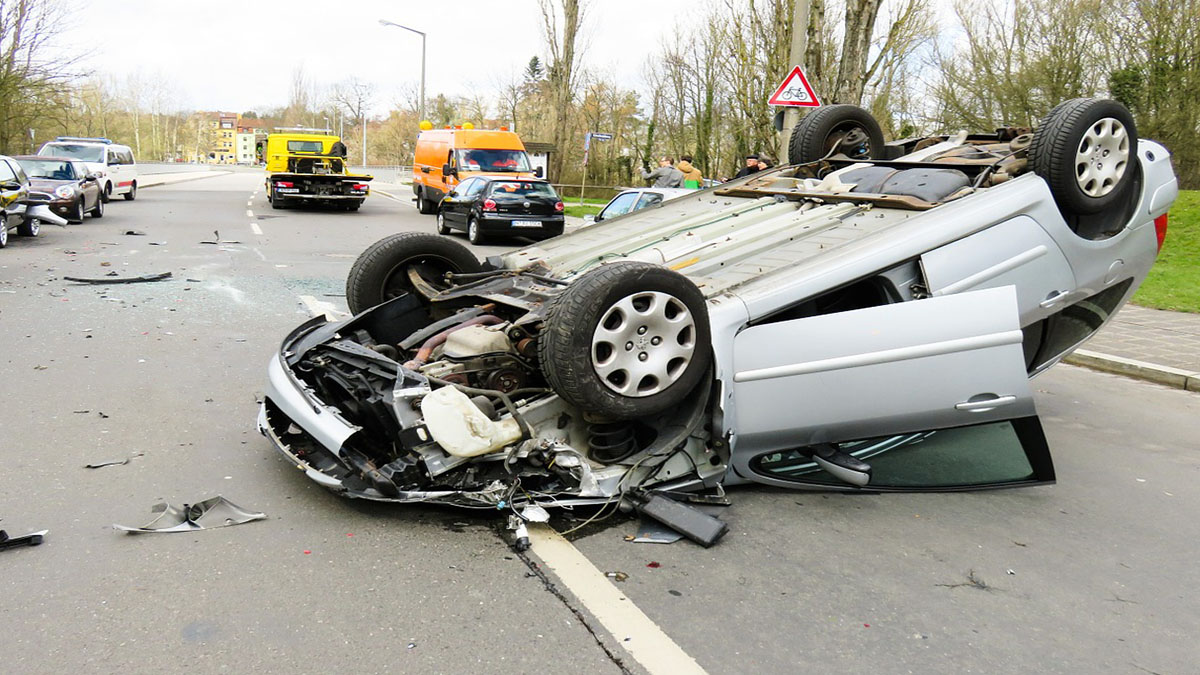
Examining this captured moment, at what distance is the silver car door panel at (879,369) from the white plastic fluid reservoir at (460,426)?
106 cm

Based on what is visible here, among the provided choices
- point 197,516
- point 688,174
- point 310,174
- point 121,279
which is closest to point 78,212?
point 310,174

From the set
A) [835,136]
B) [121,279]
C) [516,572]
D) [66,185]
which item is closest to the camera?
[516,572]

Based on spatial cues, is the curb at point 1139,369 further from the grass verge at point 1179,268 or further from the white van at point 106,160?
the white van at point 106,160

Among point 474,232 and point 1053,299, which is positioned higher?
point 1053,299

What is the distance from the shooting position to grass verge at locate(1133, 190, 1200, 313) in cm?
1116

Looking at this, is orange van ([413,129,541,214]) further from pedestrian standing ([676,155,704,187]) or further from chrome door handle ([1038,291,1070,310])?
chrome door handle ([1038,291,1070,310])

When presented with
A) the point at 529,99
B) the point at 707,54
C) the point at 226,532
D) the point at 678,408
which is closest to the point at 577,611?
the point at 678,408

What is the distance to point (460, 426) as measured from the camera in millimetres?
3705

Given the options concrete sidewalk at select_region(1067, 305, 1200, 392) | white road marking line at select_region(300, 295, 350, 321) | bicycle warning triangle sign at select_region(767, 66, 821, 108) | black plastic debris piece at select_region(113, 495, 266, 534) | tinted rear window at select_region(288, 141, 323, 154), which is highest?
bicycle warning triangle sign at select_region(767, 66, 821, 108)

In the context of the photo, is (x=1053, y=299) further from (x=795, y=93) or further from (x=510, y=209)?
(x=510, y=209)

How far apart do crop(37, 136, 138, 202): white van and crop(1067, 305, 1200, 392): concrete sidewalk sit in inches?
898

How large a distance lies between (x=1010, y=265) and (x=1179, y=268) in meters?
11.2

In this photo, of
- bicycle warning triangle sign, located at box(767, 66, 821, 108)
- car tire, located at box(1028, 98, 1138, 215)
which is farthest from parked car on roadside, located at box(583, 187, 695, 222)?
car tire, located at box(1028, 98, 1138, 215)

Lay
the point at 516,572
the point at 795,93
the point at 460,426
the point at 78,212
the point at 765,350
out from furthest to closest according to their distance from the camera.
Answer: the point at 78,212 < the point at 795,93 < the point at 765,350 < the point at 460,426 < the point at 516,572
